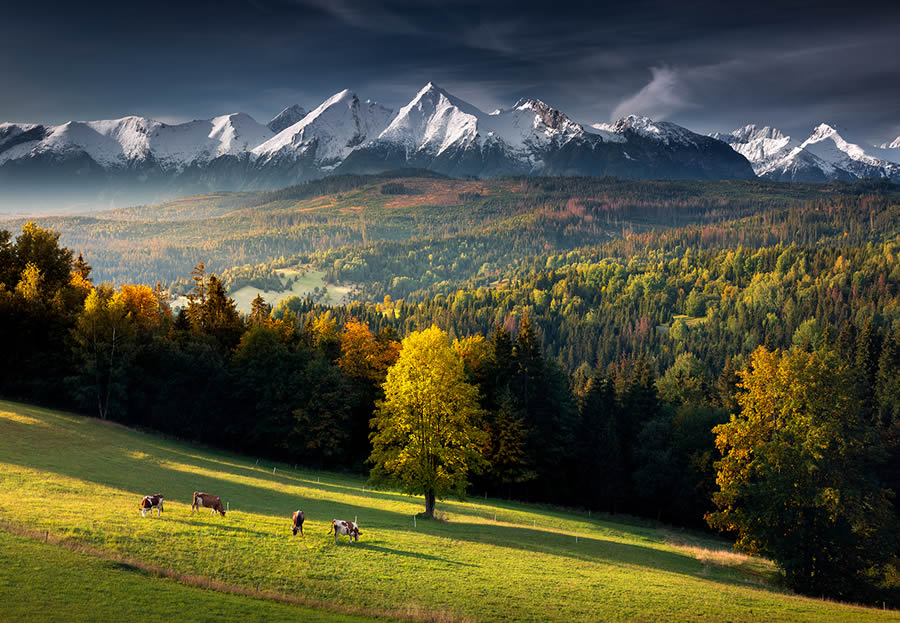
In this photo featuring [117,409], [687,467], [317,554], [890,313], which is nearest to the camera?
[317,554]

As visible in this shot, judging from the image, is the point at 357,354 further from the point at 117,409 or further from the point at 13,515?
the point at 13,515

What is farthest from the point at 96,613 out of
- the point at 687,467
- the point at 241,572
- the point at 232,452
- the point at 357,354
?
the point at 687,467

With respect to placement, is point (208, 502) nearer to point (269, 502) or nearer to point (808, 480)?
point (269, 502)

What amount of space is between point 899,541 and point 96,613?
56803 mm

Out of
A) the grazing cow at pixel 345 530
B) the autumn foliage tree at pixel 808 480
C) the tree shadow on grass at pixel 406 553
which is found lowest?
the tree shadow on grass at pixel 406 553

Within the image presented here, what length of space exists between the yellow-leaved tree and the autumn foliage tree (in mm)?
22214

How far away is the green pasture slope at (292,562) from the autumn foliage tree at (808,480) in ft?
11.8

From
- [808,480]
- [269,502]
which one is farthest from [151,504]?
[808,480]

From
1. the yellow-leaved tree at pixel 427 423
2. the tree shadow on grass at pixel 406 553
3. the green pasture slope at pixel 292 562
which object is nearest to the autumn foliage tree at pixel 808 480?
the green pasture slope at pixel 292 562

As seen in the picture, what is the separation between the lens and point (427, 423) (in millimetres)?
44562

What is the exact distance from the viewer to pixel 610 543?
45.4m

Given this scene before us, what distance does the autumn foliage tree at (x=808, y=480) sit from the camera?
131ft

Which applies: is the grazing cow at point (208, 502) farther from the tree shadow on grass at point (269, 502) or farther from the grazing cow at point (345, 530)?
the grazing cow at point (345, 530)

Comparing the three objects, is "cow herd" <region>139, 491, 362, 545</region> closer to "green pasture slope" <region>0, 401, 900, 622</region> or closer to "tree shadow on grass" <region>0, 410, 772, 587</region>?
"green pasture slope" <region>0, 401, 900, 622</region>
